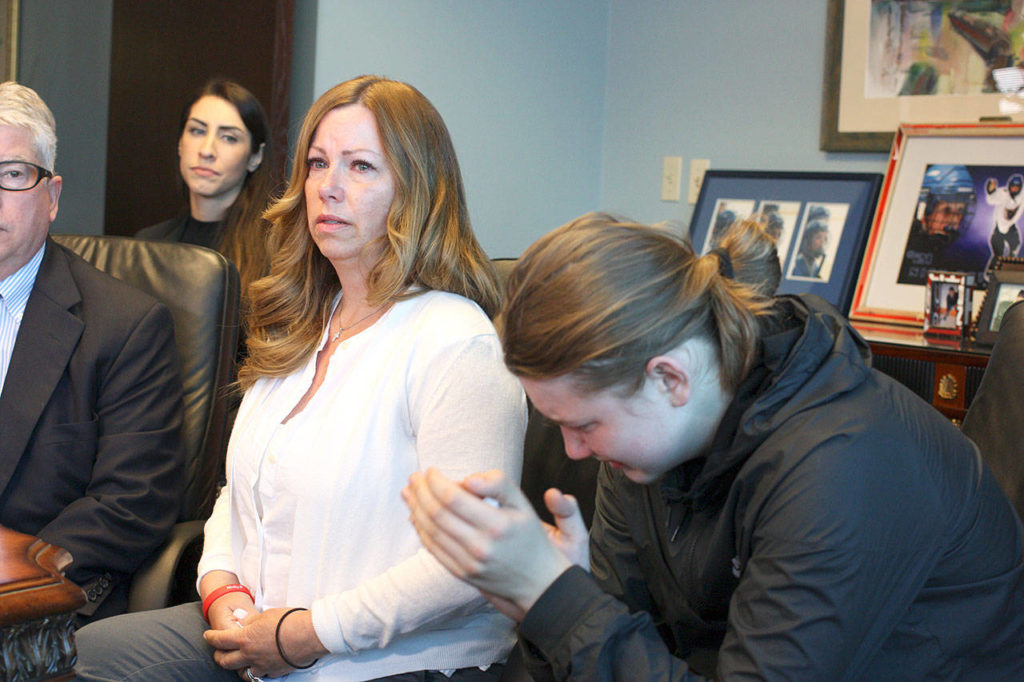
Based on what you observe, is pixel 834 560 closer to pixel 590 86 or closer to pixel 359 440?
pixel 359 440

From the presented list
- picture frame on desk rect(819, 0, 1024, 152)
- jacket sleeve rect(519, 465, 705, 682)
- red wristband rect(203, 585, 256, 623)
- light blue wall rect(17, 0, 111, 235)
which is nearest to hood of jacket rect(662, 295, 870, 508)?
jacket sleeve rect(519, 465, 705, 682)

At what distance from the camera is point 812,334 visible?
1.08 m

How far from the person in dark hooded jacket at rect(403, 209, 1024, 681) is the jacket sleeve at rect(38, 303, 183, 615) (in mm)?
879

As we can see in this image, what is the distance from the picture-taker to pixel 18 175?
184 centimetres

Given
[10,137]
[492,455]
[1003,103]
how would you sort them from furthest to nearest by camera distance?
[1003,103] → [10,137] → [492,455]

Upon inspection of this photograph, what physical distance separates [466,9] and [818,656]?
108 inches

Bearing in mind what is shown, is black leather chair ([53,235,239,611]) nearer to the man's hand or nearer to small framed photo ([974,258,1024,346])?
the man's hand

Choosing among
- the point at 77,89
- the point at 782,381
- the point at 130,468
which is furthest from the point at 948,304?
the point at 77,89

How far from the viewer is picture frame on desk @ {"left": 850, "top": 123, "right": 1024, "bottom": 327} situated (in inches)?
109

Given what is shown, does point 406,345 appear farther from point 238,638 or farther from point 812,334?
point 812,334

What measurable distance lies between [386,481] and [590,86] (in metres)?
2.56

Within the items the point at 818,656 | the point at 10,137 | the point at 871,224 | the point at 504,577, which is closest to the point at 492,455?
the point at 504,577

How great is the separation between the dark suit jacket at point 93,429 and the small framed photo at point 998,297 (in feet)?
6.15

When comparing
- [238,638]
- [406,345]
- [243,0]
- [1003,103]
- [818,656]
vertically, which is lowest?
[238,638]
